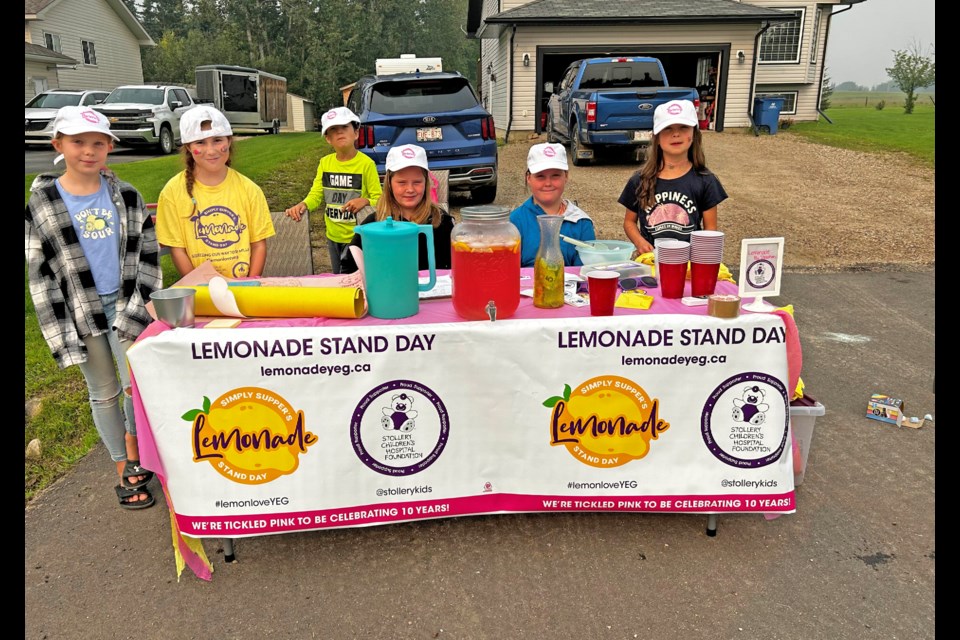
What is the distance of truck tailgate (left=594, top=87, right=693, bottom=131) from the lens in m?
12.3

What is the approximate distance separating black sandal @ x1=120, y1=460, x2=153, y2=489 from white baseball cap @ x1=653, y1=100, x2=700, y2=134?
10.9 ft

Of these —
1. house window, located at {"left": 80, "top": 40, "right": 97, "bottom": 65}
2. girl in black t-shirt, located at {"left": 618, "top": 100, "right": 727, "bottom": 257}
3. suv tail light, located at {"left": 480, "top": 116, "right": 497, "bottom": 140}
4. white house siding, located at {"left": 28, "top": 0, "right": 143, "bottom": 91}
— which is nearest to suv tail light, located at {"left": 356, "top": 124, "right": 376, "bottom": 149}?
suv tail light, located at {"left": 480, "top": 116, "right": 497, "bottom": 140}

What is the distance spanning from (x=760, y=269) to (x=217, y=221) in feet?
8.76

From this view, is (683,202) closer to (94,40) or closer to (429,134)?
(429,134)

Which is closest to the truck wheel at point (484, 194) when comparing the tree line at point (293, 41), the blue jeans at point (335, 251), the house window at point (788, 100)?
the blue jeans at point (335, 251)

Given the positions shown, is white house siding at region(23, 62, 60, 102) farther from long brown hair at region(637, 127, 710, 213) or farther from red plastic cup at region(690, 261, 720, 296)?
red plastic cup at region(690, 261, 720, 296)

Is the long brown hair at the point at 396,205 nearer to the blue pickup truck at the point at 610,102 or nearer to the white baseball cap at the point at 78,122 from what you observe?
the white baseball cap at the point at 78,122

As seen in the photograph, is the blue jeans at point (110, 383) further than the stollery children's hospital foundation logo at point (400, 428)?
Yes

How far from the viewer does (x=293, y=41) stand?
5891 centimetres

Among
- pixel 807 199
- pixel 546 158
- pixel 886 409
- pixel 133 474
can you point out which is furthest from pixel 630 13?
pixel 133 474

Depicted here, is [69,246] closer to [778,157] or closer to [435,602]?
[435,602]

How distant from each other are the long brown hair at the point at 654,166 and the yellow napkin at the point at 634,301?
1.15 meters

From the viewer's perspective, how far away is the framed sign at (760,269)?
2.81 metres
